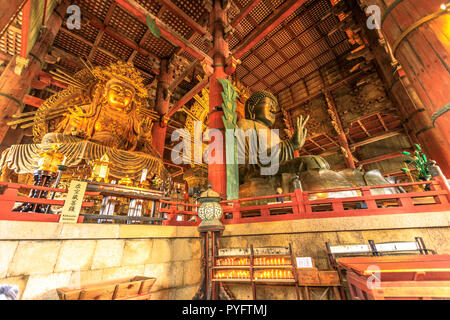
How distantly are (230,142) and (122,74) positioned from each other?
208 inches

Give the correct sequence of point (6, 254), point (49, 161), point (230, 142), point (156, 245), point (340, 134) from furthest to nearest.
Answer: point (340, 134), point (230, 142), point (49, 161), point (156, 245), point (6, 254)

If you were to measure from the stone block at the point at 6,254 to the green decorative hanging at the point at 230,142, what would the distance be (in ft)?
11.3

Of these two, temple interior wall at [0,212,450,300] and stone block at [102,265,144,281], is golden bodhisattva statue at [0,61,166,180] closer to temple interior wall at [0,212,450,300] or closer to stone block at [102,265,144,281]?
temple interior wall at [0,212,450,300]

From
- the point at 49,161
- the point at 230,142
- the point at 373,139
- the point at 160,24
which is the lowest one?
the point at 49,161

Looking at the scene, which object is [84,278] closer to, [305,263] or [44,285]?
[44,285]

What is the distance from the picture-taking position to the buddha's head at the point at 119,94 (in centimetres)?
667

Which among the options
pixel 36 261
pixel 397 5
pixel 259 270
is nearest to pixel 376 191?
pixel 259 270

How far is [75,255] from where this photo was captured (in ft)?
8.23

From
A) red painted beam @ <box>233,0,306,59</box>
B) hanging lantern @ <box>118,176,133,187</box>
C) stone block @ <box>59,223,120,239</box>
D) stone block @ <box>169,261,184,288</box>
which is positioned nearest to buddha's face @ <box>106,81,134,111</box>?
hanging lantern @ <box>118,176,133,187</box>

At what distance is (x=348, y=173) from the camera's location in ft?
14.5

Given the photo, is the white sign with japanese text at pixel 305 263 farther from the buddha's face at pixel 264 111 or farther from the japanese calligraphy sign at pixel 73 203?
the buddha's face at pixel 264 111

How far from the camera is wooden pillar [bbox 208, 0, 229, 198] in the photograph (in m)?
4.84

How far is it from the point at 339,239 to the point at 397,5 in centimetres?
294

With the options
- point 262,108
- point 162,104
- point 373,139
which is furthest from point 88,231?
point 373,139
